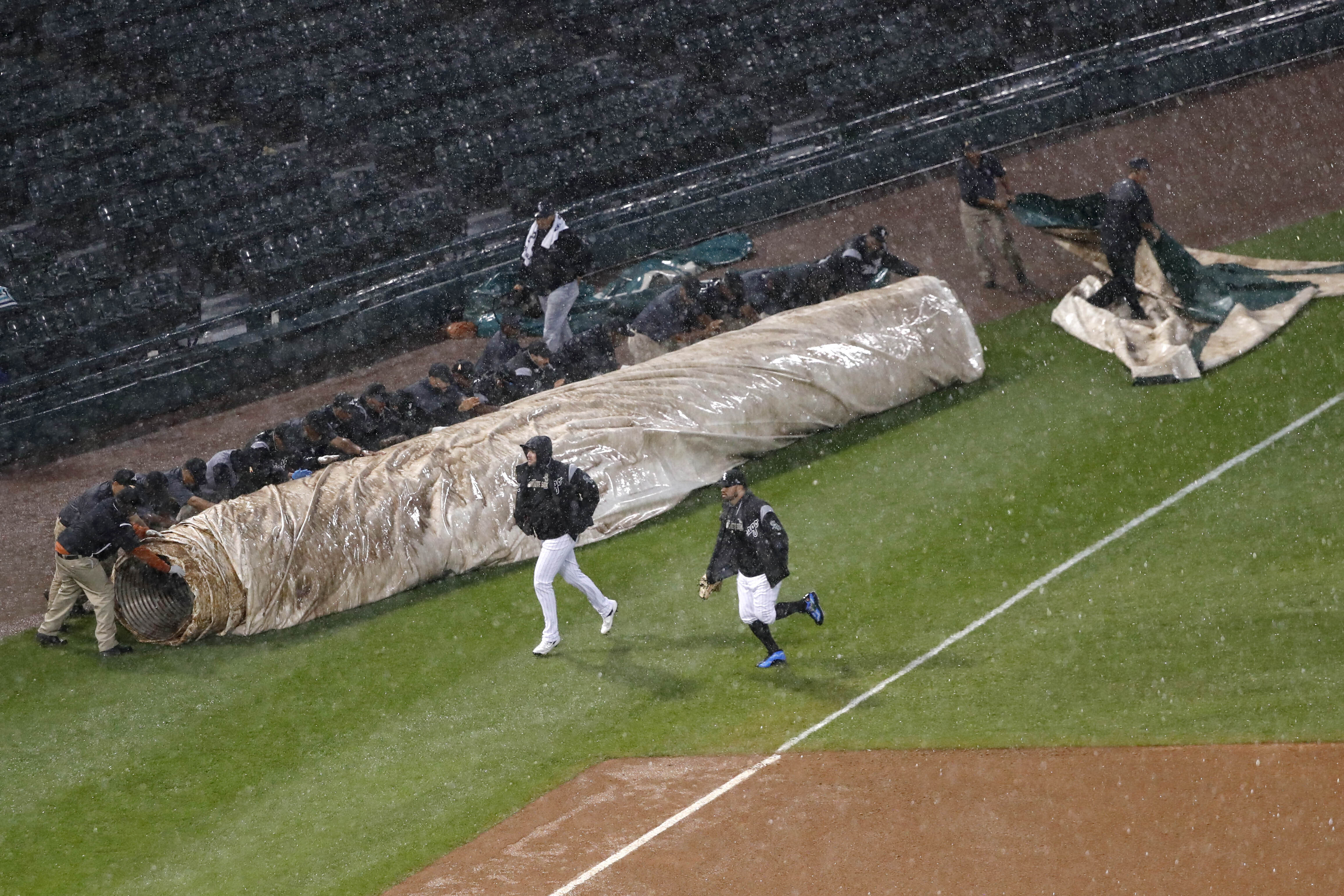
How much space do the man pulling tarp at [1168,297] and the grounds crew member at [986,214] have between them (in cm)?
78

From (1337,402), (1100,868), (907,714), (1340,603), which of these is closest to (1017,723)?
(907,714)

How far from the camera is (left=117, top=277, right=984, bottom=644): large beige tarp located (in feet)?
42.1

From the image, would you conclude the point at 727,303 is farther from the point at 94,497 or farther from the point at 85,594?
the point at 85,594

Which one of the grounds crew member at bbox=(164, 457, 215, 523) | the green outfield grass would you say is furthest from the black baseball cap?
the grounds crew member at bbox=(164, 457, 215, 523)

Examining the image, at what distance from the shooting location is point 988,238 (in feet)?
57.1

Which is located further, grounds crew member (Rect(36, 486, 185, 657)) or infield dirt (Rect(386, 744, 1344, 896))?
grounds crew member (Rect(36, 486, 185, 657))

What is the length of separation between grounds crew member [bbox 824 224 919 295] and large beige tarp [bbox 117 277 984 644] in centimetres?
77

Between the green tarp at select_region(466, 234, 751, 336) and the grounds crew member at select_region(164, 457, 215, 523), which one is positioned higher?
the green tarp at select_region(466, 234, 751, 336)

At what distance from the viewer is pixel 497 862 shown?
30.0ft

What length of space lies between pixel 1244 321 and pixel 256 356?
40.2ft

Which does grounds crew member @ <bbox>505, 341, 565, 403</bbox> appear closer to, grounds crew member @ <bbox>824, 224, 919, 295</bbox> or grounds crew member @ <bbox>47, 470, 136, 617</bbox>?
grounds crew member @ <bbox>824, 224, 919, 295</bbox>

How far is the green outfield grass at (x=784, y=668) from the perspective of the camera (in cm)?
970

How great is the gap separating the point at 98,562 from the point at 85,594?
76 cm

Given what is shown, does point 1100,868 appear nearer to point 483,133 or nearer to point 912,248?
point 912,248
